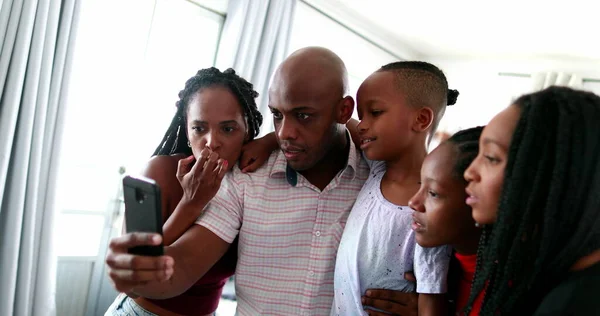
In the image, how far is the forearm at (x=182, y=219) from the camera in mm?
1220

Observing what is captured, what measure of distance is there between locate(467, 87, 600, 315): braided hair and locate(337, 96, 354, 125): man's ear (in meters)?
0.61

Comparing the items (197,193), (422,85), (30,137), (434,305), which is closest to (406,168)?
(422,85)

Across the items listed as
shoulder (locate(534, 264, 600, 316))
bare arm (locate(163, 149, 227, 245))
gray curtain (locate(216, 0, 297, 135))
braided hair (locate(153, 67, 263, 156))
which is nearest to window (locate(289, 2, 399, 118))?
gray curtain (locate(216, 0, 297, 135))

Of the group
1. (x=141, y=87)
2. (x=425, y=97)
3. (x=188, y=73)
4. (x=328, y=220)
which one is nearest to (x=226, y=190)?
(x=328, y=220)

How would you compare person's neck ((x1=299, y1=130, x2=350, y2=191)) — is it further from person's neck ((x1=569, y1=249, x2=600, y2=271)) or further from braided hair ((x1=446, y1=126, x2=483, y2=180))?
person's neck ((x1=569, y1=249, x2=600, y2=271))

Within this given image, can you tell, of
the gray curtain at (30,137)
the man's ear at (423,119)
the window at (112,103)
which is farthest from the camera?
the window at (112,103)

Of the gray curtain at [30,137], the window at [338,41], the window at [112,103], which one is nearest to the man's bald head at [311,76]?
the gray curtain at [30,137]

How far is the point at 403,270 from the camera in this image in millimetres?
1186

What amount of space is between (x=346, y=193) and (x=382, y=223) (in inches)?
7.4

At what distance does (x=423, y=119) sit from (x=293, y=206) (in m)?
0.41

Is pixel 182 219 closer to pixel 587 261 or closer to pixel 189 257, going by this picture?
pixel 189 257

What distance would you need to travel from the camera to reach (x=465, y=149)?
1.08 metres

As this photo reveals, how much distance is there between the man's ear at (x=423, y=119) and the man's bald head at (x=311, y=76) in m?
0.22

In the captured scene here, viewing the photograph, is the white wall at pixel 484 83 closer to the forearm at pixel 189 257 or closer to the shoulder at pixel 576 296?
the forearm at pixel 189 257
